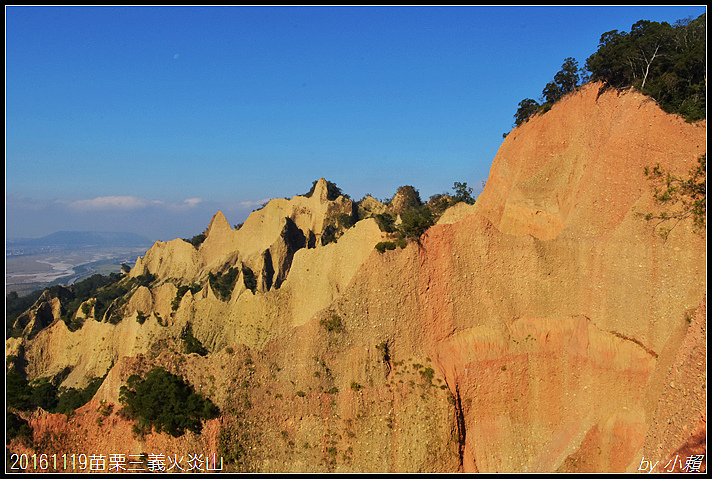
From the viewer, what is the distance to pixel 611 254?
66.1 feet

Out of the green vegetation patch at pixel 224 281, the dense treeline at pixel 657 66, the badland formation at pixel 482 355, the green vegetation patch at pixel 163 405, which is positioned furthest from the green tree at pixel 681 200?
the green vegetation patch at pixel 224 281

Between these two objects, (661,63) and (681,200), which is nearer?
(681,200)

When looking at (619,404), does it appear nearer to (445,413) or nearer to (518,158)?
(445,413)

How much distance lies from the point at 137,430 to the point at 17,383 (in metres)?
8.14

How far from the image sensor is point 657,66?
23.1m

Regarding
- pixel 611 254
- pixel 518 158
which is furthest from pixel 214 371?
pixel 518 158

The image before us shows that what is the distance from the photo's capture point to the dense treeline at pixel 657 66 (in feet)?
70.6

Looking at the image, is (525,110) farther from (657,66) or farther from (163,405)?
(163,405)

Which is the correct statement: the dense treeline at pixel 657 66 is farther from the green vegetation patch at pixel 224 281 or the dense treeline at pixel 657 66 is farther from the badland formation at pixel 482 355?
the green vegetation patch at pixel 224 281

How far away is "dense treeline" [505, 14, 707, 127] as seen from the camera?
21.5 metres

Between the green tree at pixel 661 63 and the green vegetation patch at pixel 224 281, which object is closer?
the green tree at pixel 661 63

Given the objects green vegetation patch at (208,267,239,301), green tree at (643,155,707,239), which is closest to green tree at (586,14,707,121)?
green tree at (643,155,707,239)

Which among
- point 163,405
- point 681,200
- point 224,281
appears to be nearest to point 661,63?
point 681,200

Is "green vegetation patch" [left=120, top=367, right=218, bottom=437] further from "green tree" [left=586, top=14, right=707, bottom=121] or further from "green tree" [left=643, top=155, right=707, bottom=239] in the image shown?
"green tree" [left=586, top=14, right=707, bottom=121]
